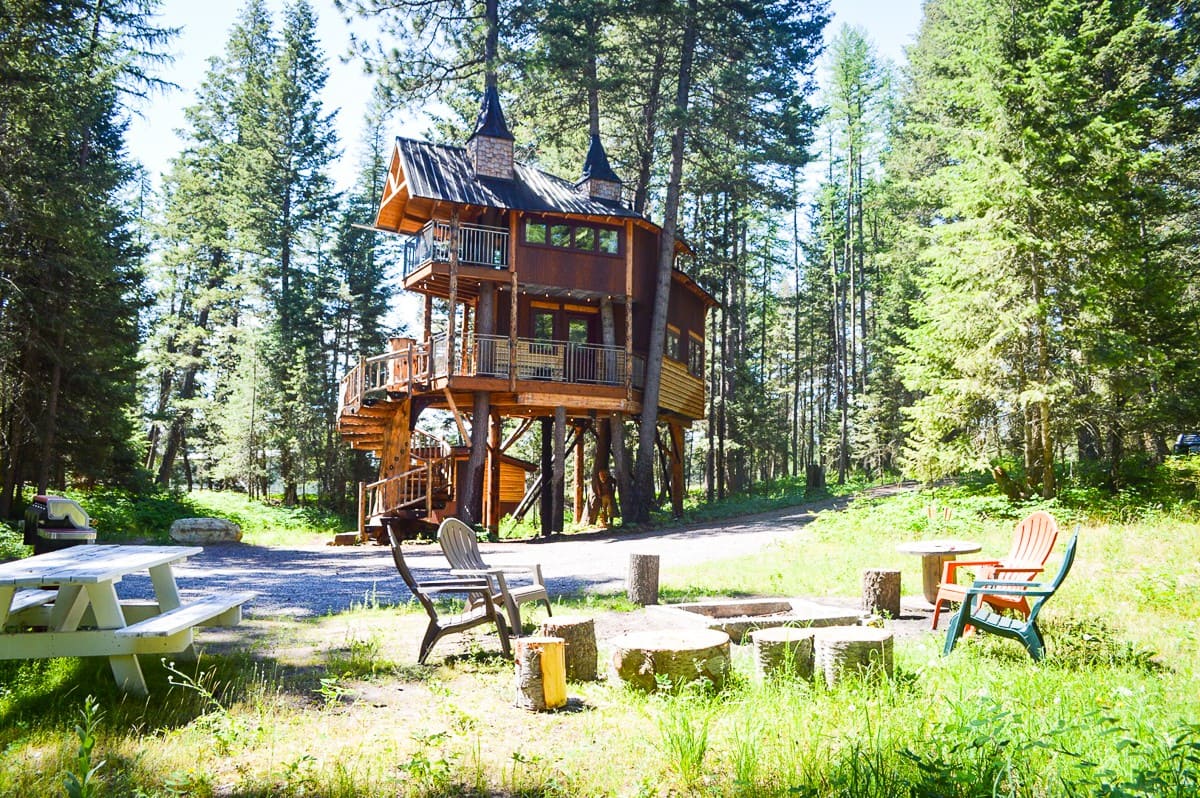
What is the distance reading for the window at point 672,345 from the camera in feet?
73.2

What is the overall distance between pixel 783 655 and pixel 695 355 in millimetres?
21121

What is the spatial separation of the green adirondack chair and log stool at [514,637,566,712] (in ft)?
9.62

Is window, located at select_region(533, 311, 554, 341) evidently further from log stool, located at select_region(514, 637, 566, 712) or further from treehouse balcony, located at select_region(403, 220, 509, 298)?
log stool, located at select_region(514, 637, 566, 712)

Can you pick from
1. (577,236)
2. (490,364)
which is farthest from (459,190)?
(490,364)

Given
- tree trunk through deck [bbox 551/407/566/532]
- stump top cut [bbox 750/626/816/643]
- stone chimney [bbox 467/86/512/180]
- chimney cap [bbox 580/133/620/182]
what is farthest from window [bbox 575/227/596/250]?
stump top cut [bbox 750/626/816/643]

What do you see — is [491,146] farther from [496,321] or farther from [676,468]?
[676,468]

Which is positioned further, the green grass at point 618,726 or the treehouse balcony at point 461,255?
the treehouse balcony at point 461,255

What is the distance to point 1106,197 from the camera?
13.8 meters

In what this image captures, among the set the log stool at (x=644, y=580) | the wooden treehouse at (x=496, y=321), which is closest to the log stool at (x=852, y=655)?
the log stool at (x=644, y=580)

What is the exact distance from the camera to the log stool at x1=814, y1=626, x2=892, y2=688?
4.89 meters

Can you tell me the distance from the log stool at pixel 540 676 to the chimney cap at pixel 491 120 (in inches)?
694

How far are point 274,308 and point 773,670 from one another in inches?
1131

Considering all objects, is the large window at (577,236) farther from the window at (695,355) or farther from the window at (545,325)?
the window at (695,355)

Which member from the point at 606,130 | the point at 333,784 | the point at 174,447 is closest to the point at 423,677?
the point at 333,784
